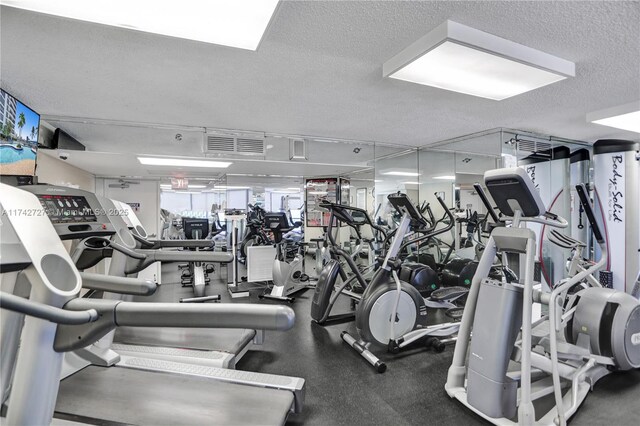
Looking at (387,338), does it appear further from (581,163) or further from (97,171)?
(97,171)

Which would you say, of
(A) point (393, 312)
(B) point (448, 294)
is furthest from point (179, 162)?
(B) point (448, 294)

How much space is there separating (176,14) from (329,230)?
2.37m

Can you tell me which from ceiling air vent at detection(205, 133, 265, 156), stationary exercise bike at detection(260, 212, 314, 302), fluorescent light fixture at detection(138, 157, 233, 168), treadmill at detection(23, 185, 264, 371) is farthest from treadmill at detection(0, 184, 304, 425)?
fluorescent light fixture at detection(138, 157, 233, 168)

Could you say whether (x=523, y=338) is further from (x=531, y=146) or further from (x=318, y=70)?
(x=531, y=146)

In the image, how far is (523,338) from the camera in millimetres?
1762

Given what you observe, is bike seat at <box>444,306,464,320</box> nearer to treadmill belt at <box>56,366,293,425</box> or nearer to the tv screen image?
treadmill belt at <box>56,366,293,425</box>

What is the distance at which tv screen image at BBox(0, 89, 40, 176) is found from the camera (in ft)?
9.18

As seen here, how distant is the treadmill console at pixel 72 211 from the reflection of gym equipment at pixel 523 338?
228cm

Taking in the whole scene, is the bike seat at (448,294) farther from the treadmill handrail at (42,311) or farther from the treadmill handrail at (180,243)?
the treadmill handrail at (42,311)

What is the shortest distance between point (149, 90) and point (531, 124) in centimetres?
457

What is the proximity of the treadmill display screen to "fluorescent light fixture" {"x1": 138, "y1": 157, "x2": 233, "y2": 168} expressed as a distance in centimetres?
389

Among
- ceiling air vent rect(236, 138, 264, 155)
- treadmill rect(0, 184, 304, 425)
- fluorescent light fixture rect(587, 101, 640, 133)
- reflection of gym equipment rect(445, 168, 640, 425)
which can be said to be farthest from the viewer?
ceiling air vent rect(236, 138, 264, 155)

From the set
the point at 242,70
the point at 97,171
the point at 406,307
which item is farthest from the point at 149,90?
the point at 97,171

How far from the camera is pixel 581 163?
5160mm
